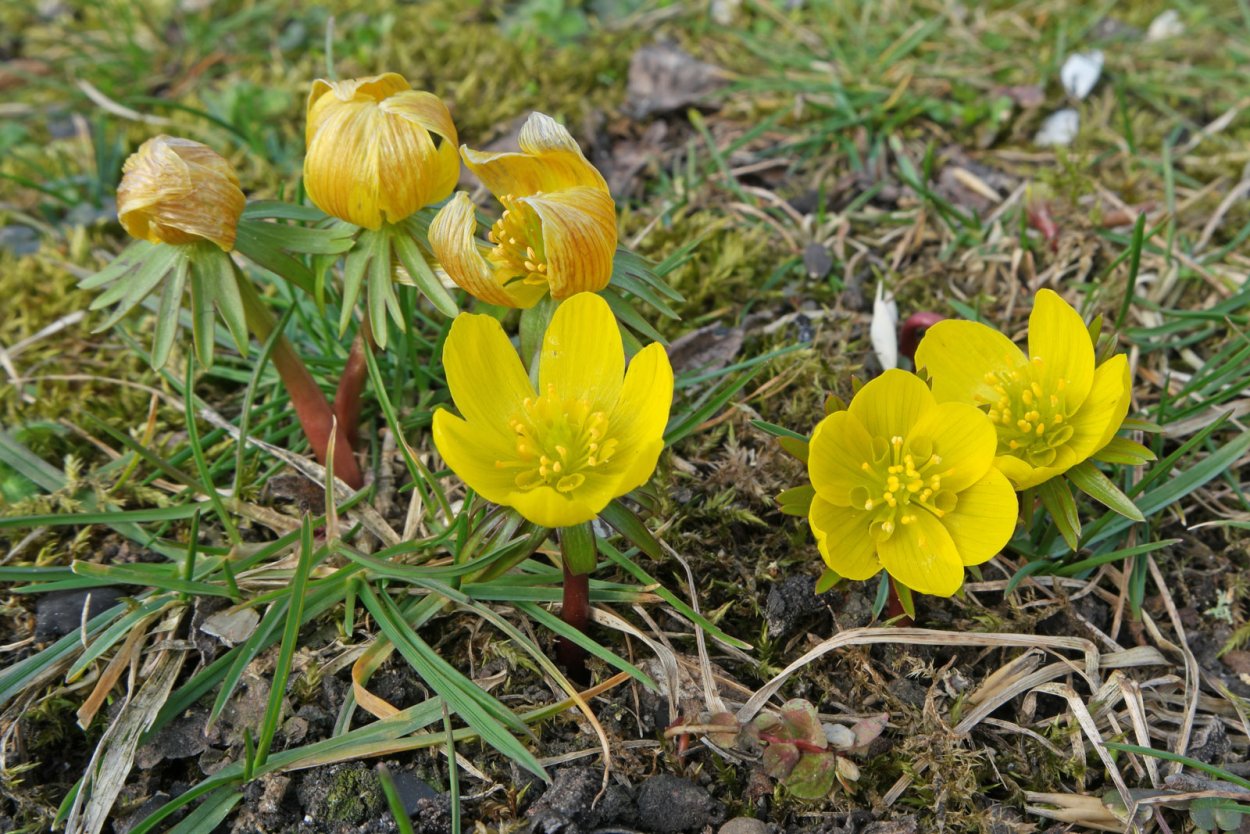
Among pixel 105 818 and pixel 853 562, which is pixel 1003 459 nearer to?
pixel 853 562

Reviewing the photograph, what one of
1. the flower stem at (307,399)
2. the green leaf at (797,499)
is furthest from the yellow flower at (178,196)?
the green leaf at (797,499)

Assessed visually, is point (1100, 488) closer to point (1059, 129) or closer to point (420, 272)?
point (420, 272)

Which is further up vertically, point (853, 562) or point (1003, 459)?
point (1003, 459)

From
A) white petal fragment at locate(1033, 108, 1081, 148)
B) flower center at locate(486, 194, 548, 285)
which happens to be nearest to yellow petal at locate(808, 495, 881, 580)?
flower center at locate(486, 194, 548, 285)

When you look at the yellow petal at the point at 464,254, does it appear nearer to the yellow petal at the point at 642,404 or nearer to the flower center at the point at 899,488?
the yellow petal at the point at 642,404

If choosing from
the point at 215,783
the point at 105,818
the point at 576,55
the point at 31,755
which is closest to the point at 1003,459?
the point at 215,783

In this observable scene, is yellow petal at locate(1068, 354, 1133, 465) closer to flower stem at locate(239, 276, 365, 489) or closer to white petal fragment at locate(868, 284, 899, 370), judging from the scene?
white petal fragment at locate(868, 284, 899, 370)
